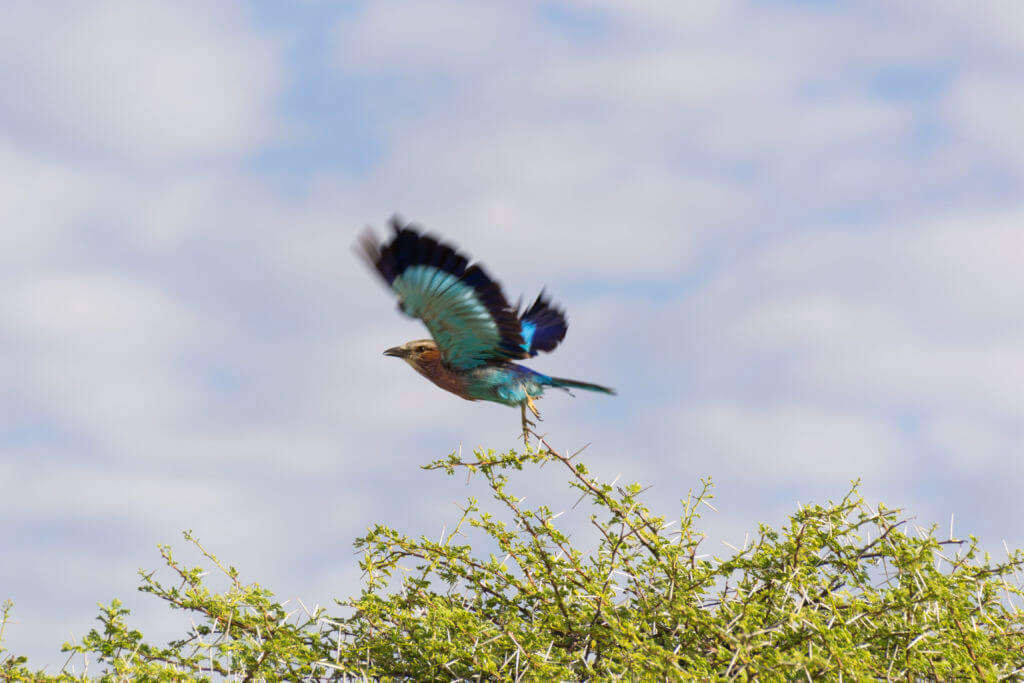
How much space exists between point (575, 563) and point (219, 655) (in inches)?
76.5

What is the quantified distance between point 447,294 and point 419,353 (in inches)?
43.5

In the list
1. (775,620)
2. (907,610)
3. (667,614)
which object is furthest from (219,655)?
(907,610)

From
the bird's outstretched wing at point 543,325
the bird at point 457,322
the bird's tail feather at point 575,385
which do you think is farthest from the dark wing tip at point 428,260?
the bird's outstretched wing at point 543,325

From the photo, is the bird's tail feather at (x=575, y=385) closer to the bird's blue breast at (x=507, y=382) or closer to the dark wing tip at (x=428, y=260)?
the bird's blue breast at (x=507, y=382)

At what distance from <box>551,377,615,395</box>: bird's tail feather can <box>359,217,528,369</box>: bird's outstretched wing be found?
33cm

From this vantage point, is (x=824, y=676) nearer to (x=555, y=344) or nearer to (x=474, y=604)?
(x=474, y=604)

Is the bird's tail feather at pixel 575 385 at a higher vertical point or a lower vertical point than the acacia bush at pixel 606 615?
higher

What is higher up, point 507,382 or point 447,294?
point 447,294

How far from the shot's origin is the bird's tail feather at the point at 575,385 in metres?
7.07

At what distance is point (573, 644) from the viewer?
572 centimetres

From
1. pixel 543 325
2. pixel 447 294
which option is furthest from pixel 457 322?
pixel 543 325

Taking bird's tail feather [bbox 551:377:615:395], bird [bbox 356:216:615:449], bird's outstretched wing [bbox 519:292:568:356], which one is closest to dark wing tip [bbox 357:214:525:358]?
bird [bbox 356:216:615:449]

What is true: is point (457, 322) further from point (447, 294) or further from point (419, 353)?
point (419, 353)

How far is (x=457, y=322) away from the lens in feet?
22.3
